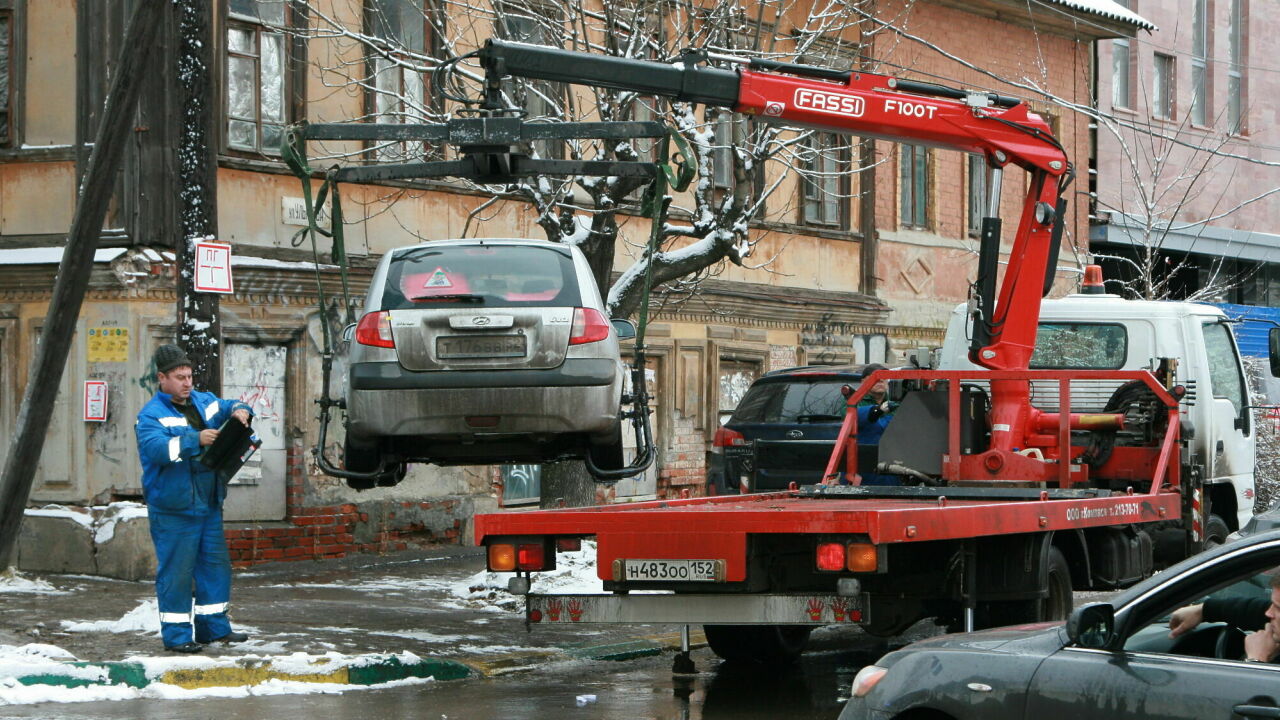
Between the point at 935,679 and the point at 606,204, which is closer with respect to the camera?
the point at 935,679

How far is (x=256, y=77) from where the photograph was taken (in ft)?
56.0

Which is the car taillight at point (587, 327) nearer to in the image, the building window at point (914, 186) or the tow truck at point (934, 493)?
the tow truck at point (934, 493)

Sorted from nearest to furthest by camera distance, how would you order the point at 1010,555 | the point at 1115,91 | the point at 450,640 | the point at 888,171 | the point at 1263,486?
the point at 1010,555
the point at 450,640
the point at 1263,486
the point at 888,171
the point at 1115,91

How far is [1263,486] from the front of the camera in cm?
2005

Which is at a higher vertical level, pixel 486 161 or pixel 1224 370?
pixel 486 161

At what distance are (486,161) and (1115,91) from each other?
75.5 feet

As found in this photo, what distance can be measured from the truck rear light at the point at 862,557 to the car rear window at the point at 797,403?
631 cm

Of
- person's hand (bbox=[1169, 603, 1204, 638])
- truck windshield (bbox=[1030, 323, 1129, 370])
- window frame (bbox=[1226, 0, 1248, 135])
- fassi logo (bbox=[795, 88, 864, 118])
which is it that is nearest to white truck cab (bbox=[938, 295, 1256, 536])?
truck windshield (bbox=[1030, 323, 1129, 370])

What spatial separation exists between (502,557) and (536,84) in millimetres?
9270

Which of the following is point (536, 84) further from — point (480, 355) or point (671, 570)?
point (671, 570)

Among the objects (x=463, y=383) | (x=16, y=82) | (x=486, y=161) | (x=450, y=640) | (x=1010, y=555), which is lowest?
(x=450, y=640)

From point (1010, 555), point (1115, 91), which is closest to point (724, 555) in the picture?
point (1010, 555)

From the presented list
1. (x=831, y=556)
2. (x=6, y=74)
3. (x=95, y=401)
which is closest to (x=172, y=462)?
(x=831, y=556)

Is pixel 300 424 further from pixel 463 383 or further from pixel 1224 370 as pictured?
pixel 1224 370
